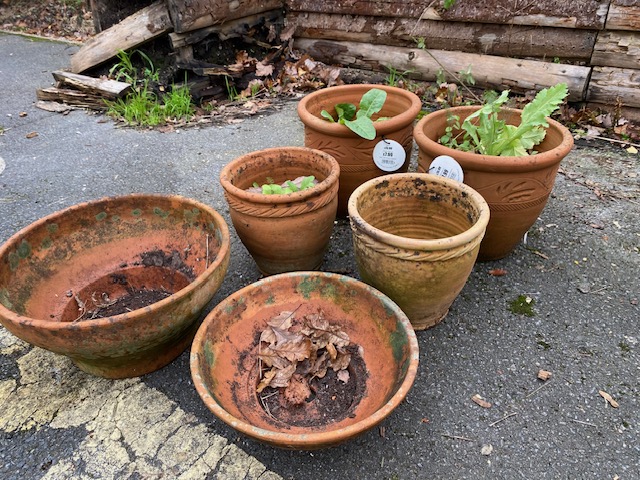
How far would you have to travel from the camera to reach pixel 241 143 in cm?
381

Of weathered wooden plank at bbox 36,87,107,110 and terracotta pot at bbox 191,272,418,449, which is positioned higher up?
weathered wooden plank at bbox 36,87,107,110

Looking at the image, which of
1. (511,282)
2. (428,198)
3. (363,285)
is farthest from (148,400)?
(511,282)

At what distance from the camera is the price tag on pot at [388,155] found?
2422 mm

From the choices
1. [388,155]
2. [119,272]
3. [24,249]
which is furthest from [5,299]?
[388,155]

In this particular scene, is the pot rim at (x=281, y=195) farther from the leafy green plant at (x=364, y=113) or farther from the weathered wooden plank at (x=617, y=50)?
the weathered wooden plank at (x=617, y=50)

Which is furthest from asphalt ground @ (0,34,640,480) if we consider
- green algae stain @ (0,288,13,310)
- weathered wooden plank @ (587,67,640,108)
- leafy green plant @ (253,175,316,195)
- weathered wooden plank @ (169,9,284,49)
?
weathered wooden plank @ (169,9,284,49)

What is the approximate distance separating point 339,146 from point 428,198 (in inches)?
24.0

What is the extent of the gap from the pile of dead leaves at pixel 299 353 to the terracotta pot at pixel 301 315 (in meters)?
0.03

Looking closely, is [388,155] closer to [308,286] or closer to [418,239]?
[418,239]

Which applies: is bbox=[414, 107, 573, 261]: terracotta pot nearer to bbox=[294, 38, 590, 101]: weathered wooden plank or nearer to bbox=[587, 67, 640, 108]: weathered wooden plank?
bbox=[294, 38, 590, 101]: weathered wooden plank

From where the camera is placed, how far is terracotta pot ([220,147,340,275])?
2049 mm

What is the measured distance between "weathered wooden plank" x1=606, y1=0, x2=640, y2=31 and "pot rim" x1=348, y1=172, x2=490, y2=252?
7.93 ft

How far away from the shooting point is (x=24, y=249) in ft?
6.43

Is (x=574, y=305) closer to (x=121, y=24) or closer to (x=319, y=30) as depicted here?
(x=319, y=30)
